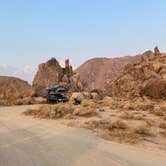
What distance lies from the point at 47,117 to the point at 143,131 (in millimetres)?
7100

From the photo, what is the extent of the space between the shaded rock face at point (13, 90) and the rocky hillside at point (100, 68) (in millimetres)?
84898

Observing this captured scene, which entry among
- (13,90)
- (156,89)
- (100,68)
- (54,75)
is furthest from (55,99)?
(100,68)

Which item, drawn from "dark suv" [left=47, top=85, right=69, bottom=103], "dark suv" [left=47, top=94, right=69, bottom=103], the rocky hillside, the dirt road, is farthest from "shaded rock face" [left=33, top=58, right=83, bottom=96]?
the dirt road

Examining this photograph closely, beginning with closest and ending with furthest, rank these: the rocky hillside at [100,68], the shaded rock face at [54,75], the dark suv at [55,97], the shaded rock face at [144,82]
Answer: the dark suv at [55,97], the shaded rock face at [144,82], the shaded rock face at [54,75], the rocky hillside at [100,68]

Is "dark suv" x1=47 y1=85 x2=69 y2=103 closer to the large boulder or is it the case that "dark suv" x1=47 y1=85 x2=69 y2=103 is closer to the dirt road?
the large boulder

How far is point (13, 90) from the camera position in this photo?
36281 mm

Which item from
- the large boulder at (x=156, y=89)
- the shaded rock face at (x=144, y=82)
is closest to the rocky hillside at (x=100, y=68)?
the shaded rock face at (x=144, y=82)

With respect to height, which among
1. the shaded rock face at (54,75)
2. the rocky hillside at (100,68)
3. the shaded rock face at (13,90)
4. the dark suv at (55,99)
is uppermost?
the rocky hillside at (100,68)

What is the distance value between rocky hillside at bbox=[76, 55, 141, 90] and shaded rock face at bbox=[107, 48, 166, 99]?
246ft

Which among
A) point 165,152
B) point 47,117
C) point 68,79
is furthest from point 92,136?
point 68,79

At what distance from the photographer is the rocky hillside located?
127m

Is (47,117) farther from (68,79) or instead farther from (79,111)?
(68,79)

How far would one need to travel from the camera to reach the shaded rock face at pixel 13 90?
113ft

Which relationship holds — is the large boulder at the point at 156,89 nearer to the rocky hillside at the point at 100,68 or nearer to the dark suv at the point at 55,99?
the dark suv at the point at 55,99
